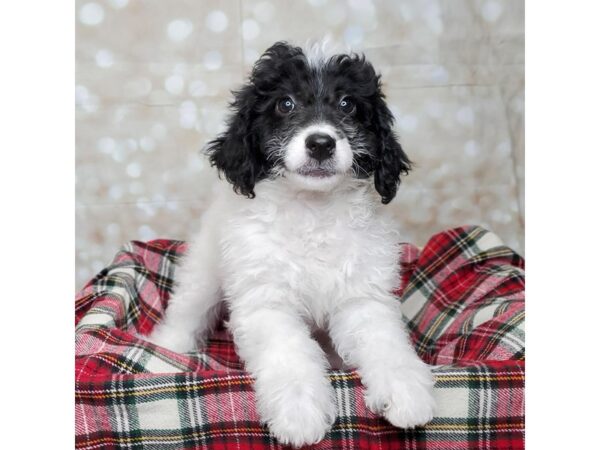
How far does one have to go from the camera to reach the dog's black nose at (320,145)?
1.89 metres

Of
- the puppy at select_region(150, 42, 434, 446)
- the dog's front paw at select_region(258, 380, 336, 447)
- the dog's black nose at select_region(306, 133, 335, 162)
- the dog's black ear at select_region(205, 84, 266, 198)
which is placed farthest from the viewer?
the dog's black ear at select_region(205, 84, 266, 198)

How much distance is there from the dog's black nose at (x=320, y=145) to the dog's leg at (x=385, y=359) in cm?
55

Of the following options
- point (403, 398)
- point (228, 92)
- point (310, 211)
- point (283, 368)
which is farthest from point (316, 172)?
point (228, 92)

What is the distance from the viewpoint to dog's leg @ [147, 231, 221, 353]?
2605 millimetres

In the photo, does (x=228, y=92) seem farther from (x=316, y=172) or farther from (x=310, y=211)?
(x=316, y=172)

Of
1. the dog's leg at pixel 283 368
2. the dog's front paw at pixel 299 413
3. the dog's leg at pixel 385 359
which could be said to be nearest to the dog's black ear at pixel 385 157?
the dog's leg at pixel 385 359

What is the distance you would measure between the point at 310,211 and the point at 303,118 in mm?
325

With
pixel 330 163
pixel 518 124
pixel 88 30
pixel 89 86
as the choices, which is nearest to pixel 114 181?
pixel 89 86

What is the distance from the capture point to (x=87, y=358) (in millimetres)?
2031

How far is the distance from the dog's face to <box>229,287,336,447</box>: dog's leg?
0.40 m

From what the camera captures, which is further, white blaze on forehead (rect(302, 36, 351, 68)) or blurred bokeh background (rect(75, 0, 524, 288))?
blurred bokeh background (rect(75, 0, 524, 288))

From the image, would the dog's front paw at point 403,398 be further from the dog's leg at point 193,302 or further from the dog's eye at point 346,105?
the dog's leg at point 193,302

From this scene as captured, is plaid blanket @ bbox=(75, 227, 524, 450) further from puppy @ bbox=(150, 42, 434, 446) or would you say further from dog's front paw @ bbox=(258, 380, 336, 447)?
puppy @ bbox=(150, 42, 434, 446)

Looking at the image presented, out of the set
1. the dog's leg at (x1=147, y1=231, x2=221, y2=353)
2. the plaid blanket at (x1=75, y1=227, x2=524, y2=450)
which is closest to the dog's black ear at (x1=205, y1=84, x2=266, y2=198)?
the dog's leg at (x1=147, y1=231, x2=221, y2=353)
